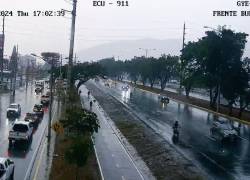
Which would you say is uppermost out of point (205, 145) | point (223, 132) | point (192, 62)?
point (192, 62)

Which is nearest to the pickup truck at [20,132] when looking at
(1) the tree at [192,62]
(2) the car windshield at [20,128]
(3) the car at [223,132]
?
(2) the car windshield at [20,128]

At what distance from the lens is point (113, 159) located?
3688cm

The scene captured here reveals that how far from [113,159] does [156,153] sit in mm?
5136

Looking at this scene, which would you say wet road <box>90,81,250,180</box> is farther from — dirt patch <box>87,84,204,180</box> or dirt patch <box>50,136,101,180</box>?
dirt patch <box>50,136,101,180</box>

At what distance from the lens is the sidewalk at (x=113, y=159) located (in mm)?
31641

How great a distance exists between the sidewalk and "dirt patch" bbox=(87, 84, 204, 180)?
1339 millimetres

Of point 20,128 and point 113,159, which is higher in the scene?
point 20,128

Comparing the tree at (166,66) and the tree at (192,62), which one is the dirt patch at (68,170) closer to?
the tree at (192,62)

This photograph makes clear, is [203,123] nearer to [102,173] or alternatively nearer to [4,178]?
[102,173]

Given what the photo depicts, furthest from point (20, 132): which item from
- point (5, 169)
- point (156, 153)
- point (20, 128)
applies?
point (5, 169)

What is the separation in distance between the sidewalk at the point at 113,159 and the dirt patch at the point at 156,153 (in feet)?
4.39

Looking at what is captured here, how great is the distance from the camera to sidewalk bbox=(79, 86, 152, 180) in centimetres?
3164

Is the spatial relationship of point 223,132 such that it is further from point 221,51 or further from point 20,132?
point 221,51

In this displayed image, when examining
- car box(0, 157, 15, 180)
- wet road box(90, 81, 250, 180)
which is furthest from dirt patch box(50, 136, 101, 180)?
wet road box(90, 81, 250, 180)
